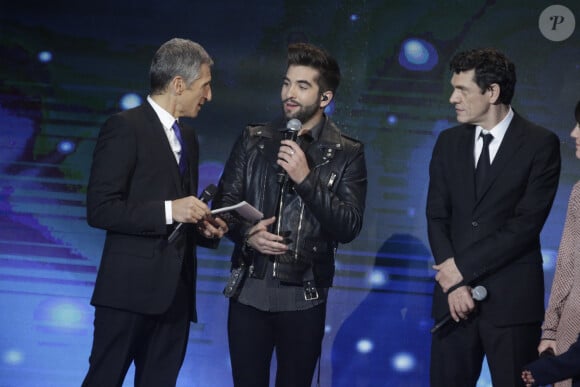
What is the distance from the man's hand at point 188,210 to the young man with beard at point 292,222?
0.32 metres

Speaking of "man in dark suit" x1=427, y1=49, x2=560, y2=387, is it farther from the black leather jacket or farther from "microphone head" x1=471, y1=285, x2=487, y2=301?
the black leather jacket

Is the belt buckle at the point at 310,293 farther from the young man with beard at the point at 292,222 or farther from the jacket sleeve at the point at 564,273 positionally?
the jacket sleeve at the point at 564,273

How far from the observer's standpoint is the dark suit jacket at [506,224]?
3260 millimetres

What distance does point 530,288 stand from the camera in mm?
3293

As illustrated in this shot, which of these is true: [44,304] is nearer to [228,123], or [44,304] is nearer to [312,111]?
[228,123]

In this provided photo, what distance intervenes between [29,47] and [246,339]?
262 centimetres

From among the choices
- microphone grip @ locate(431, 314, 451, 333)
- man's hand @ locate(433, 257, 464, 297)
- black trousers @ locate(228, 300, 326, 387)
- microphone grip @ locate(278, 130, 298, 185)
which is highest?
microphone grip @ locate(278, 130, 298, 185)

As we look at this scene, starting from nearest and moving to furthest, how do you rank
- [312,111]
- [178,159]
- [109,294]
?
[109,294], [178,159], [312,111]

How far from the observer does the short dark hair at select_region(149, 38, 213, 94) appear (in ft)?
10.7

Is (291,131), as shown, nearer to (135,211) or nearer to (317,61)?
(317,61)

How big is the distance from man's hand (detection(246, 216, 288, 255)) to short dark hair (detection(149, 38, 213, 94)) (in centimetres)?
66

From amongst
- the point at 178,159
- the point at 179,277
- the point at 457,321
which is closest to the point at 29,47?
the point at 178,159

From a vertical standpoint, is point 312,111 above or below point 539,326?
above

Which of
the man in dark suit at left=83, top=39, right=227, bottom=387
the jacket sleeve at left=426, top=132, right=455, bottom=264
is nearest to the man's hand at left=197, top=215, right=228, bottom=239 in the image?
the man in dark suit at left=83, top=39, right=227, bottom=387
